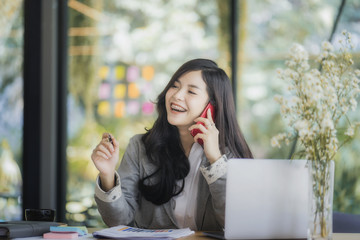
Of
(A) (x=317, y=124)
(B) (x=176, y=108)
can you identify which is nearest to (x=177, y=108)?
(B) (x=176, y=108)

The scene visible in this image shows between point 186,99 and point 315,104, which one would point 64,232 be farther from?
point 315,104

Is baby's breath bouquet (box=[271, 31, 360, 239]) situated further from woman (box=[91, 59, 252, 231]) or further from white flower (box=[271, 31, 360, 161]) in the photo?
woman (box=[91, 59, 252, 231])

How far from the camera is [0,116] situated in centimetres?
447

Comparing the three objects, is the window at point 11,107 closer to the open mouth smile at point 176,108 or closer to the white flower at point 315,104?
the open mouth smile at point 176,108

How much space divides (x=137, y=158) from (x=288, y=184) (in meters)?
0.93

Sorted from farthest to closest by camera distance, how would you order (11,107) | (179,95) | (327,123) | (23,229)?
(11,107)
(179,95)
(23,229)
(327,123)

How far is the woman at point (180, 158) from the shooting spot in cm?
230

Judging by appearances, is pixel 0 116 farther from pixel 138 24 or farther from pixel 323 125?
pixel 323 125

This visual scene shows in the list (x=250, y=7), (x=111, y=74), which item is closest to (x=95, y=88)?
(x=111, y=74)

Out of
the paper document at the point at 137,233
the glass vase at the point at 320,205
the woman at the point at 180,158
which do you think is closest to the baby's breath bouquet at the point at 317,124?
the glass vase at the point at 320,205

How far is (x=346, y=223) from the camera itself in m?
2.22

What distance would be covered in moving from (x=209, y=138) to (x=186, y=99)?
0.28 m

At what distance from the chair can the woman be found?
48cm

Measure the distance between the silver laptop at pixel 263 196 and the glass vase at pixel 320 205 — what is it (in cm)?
10
